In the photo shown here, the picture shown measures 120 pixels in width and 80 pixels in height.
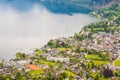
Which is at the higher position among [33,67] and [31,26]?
[31,26]

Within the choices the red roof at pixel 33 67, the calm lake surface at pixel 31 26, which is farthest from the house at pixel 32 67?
the calm lake surface at pixel 31 26

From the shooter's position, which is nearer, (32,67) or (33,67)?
(32,67)

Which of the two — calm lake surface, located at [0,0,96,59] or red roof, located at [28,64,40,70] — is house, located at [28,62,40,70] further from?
calm lake surface, located at [0,0,96,59]

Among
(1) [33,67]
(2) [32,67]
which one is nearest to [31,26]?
(1) [33,67]

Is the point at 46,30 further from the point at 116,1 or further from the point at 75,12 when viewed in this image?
the point at 116,1

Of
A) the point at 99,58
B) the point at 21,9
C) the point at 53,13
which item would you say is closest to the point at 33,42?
the point at 99,58

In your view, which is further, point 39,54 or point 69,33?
point 69,33

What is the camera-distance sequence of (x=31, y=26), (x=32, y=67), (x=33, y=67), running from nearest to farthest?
1. (x=32, y=67)
2. (x=33, y=67)
3. (x=31, y=26)

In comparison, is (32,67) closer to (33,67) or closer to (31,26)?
(33,67)

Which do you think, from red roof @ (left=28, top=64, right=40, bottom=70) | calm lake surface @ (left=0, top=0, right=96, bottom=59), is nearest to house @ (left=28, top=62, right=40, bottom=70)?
red roof @ (left=28, top=64, right=40, bottom=70)
